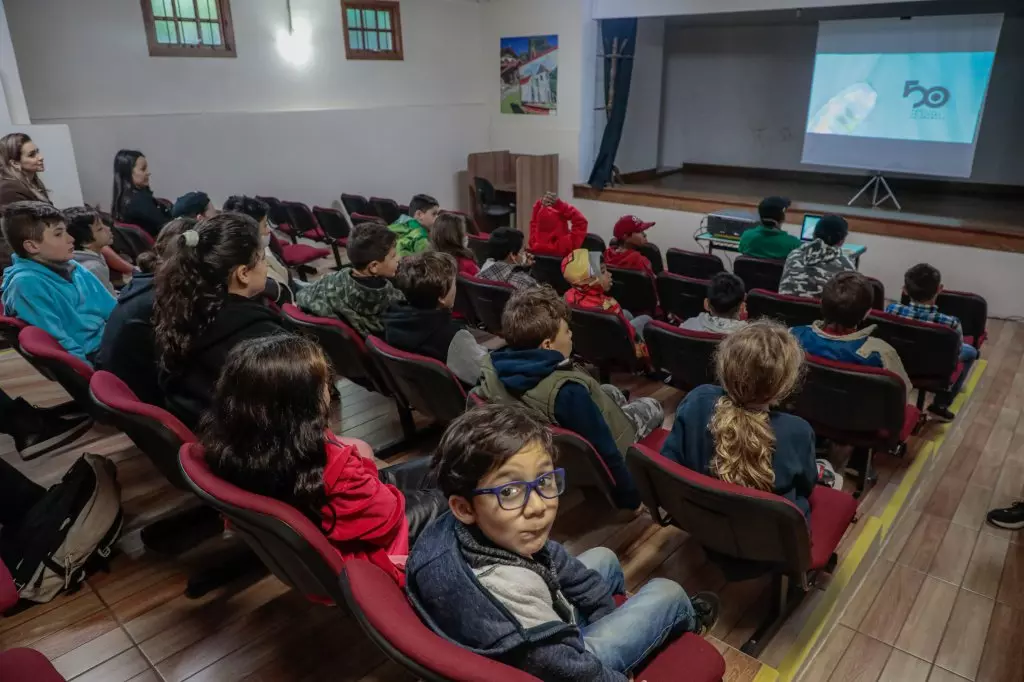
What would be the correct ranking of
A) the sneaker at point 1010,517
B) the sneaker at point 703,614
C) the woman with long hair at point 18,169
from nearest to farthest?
the sneaker at point 703,614 → the sneaker at point 1010,517 → the woman with long hair at point 18,169

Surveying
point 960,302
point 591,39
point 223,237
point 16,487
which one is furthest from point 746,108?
point 16,487

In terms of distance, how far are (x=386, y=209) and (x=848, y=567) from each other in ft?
16.7

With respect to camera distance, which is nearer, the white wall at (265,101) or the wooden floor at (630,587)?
the wooden floor at (630,587)

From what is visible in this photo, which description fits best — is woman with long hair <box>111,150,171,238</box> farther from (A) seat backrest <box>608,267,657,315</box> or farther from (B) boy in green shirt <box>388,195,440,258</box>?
(A) seat backrest <box>608,267,657,315</box>

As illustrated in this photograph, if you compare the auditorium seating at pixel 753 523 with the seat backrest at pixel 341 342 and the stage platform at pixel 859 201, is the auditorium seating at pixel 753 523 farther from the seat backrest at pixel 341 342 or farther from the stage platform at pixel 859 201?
the stage platform at pixel 859 201

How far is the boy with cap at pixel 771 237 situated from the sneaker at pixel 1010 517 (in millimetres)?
2428

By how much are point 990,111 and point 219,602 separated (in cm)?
869

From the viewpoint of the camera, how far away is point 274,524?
4.06ft

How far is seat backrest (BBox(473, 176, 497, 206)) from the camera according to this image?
7832 millimetres

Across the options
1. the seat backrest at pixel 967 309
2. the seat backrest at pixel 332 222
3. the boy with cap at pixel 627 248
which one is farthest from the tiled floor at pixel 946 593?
the seat backrest at pixel 332 222

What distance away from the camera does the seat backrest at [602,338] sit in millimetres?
3092

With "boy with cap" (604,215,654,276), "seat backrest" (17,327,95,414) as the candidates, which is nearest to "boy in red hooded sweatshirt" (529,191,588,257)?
"boy with cap" (604,215,654,276)

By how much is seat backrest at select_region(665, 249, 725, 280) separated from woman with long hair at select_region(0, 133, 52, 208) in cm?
405

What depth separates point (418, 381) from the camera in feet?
7.95
